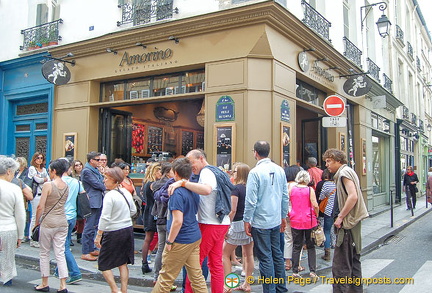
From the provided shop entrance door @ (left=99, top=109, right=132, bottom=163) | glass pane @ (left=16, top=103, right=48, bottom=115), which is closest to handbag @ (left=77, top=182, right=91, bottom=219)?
shop entrance door @ (left=99, top=109, right=132, bottom=163)

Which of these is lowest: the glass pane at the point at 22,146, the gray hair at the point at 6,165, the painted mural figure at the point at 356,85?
the gray hair at the point at 6,165

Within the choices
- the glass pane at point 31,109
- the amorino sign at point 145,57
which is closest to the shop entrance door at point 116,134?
the amorino sign at point 145,57

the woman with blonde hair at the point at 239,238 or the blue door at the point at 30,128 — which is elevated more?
the blue door at the point at 30,128

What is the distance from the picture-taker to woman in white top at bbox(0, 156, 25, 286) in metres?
4.53

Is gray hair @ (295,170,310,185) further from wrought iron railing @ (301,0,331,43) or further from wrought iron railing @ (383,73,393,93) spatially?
wrought iron railing @ (383,73,393,93)

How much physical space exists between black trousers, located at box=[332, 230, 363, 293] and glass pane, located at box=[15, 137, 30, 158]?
10.3 meters

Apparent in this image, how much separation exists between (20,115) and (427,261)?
39.0ft

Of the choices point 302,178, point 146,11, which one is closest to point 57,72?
point 146,11

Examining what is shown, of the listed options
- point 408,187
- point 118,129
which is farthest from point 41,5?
point 408,187

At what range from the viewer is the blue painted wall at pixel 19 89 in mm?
10977

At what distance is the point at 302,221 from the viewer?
19.4 ft

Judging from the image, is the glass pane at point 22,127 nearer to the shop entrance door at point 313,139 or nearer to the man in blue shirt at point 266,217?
the shop entrance door at point 313,139

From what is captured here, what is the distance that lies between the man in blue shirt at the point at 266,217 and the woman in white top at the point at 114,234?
1.49 metres

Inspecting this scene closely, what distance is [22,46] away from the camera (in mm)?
11695
